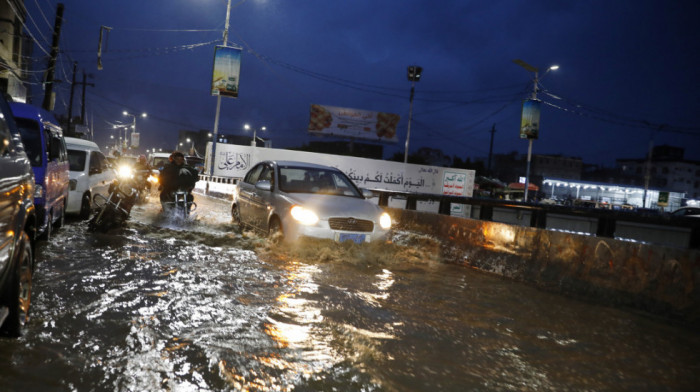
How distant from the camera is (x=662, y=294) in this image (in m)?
5.35

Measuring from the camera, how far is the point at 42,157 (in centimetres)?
698

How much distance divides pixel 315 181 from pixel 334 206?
1.35m

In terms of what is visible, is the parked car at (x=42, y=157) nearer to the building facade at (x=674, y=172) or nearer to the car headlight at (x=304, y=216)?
the car headlight at (x=304, y=216)

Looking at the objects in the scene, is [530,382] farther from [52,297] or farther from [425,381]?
[52,297]

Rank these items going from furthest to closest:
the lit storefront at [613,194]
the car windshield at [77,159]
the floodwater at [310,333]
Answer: the lit storefront at [613,194]
the car windshield at [77,159]
the floodwater at [310,333]

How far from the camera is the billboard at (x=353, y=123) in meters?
52.4

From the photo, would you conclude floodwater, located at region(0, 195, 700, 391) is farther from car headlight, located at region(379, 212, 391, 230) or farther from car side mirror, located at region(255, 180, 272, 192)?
car side mirror, located at region(255, 180, 272, 192)

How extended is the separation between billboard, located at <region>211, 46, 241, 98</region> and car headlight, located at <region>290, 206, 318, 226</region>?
60.0 ft

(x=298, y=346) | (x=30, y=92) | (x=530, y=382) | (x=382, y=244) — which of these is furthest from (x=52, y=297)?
(x=30, y=92)

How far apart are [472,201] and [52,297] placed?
6506mm

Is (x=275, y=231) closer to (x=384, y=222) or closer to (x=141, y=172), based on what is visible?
(x=384, y=222)

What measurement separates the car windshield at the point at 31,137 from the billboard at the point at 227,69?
58.2 ft

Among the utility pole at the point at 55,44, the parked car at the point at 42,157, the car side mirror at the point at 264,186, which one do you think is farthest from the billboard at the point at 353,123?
the parked car at the point at 42,157

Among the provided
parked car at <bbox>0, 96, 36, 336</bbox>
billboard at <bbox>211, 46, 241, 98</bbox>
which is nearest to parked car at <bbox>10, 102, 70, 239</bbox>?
parked car at <bbox>0, 96, 36, 336</bbox>
